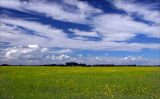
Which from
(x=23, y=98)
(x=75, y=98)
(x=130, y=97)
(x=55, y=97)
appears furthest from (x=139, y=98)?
(x=23, y=98)

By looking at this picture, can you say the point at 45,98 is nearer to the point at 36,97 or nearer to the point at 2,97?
the point at 36,97

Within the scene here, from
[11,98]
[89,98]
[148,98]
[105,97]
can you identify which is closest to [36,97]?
[11,98]

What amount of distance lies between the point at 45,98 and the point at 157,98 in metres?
7.65

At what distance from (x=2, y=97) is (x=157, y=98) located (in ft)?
34.8

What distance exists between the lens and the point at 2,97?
38.5ft

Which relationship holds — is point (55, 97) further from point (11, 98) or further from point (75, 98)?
point (11, 98)

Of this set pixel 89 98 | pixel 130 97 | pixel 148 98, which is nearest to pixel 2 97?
pixel 89 98

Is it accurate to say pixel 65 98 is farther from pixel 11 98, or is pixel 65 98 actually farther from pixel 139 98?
pixel 139 98

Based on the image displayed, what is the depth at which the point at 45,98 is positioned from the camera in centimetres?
1161

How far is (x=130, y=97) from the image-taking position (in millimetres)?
12133

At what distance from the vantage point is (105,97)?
467 inches

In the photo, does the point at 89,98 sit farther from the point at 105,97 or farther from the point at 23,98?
the point at 23,98

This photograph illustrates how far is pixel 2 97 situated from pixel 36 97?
2.30 m

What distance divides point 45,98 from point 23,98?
1492mm
